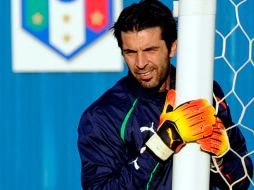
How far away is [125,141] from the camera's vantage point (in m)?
2.35

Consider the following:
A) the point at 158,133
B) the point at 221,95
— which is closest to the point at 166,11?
the point at 221,95

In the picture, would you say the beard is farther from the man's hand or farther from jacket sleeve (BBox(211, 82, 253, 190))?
the man's hand

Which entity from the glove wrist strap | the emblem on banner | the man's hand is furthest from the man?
the emblem on banner

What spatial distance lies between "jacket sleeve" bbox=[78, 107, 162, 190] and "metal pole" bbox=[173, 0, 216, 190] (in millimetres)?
374

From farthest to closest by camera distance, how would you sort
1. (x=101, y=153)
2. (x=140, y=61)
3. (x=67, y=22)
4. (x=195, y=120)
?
(x=67, y=22) < (x=101, y=153) < (x=140, y=61) < (x=195, y=120)

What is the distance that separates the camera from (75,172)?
3.87m

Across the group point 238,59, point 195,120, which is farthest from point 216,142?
point 238,59

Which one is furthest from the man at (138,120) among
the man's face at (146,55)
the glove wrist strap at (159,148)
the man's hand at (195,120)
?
the man's hand at (195,120)

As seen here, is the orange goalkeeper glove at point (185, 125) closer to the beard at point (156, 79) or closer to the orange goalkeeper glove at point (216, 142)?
the orange goalkeeper glove at point (216, 142)

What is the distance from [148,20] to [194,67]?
0.53 meters

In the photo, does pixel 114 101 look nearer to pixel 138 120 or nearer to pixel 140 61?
pixel 138 120

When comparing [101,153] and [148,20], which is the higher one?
[148,20]

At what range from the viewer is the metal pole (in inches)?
72.1

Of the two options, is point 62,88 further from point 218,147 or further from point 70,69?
point 218,147
